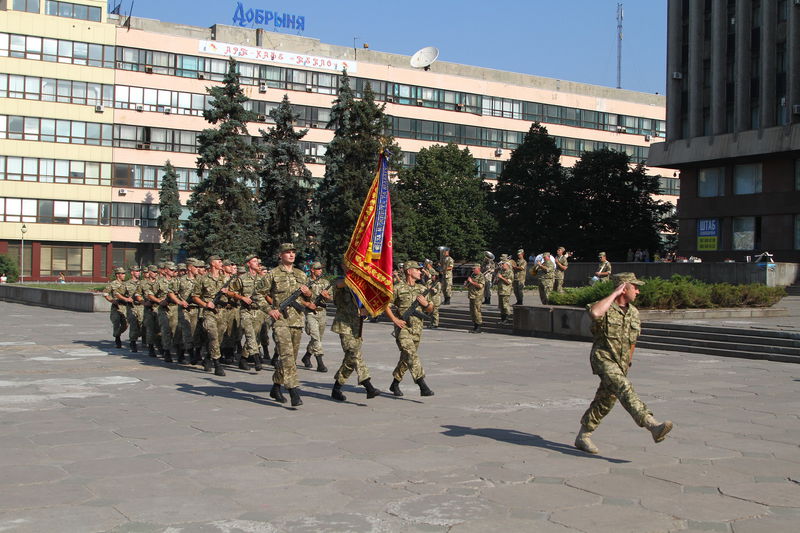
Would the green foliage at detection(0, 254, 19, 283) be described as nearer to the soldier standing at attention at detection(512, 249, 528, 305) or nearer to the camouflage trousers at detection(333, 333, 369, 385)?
the soldier standing at attention at detection(512, 249, 528, 305)

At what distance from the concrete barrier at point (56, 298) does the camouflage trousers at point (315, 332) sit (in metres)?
20.7

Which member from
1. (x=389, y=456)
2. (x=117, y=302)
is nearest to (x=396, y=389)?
(x=389, y=456)

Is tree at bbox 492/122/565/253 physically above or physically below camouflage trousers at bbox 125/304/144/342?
above

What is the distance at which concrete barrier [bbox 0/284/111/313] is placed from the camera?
34.6 metres

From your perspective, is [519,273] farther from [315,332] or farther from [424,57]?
[424,57]

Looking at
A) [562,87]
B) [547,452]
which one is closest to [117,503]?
[547,452]

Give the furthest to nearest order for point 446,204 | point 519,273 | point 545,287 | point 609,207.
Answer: point 446,204, point 609,207, point 519,273, point 545,287

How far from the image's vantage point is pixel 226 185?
1927 inches

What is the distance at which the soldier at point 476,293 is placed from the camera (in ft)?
77.6

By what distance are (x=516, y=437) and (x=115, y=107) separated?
2378 inches

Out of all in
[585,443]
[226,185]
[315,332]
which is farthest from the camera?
[226,185]

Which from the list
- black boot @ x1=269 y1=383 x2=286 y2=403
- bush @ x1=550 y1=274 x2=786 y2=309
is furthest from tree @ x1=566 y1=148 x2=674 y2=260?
black boot @ x1=269 y1=383 x2=286 y2=403

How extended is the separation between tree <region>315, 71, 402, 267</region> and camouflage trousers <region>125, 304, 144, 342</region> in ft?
97.6

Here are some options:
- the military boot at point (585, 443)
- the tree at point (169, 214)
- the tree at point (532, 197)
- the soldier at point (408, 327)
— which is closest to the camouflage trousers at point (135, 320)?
the soldier at point (408, 327)
